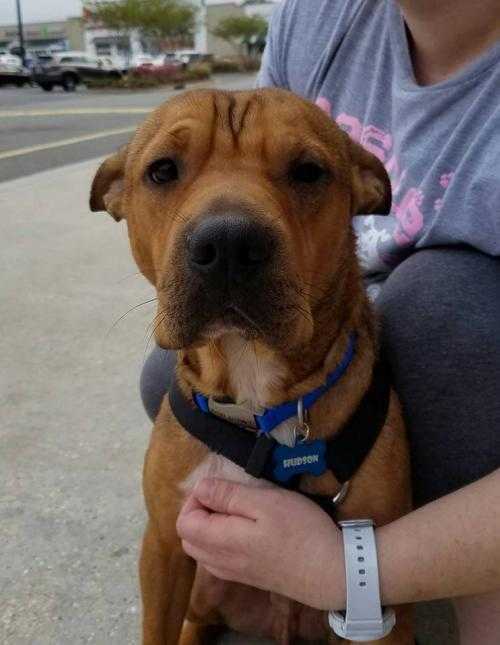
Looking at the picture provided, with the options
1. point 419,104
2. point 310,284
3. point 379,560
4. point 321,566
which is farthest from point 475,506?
point 419,104

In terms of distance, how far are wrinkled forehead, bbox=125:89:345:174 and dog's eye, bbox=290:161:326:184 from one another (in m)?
0.04

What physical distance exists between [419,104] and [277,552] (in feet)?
4.13

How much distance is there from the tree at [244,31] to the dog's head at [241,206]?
62.3 metres

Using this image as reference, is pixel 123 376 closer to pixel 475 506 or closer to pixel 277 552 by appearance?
pixel 277 552

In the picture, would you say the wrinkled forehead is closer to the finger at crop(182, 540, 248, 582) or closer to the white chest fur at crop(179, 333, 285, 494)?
the white chest fur at crop(179, 333, 285, 494)

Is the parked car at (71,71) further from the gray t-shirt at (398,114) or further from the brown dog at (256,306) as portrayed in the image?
the brown dog at (256,306)

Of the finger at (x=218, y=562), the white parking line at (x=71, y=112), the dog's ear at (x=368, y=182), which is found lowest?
the white parking line at (x=71, y=112)

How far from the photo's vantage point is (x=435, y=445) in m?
1.89

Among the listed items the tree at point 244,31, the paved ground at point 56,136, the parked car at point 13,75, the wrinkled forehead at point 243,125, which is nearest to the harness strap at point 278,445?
the wrinkled forehead at point 243,125

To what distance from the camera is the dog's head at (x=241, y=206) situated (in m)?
1.58

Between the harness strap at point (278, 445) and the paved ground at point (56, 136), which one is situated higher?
the harness strap at point (278, 445)

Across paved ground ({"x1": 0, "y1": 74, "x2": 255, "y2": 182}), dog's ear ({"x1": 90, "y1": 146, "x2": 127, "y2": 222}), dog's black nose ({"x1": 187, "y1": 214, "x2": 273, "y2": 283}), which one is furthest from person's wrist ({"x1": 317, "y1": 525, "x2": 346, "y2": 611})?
paved ground ({"x1": 0, "y1": 74, "x2": 255, "y2": 182})

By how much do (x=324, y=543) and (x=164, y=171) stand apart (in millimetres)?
1048

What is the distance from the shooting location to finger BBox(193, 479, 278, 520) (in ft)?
5.76
